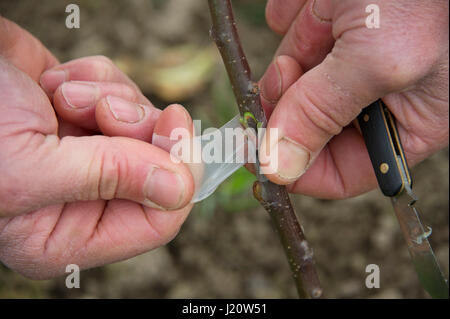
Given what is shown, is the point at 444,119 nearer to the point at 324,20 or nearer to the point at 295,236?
the point at 324,20

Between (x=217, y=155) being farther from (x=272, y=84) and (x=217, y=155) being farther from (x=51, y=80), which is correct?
(x=51, y=80)

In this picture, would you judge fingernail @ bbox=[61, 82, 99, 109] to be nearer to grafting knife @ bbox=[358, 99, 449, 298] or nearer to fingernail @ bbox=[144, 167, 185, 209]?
fingernail @ bbox=[144, 167, 185, 209]

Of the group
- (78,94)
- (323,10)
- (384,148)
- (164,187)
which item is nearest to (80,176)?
(164,187)

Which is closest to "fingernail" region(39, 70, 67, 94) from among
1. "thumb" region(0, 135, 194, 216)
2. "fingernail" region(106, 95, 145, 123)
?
"fingernail" region(106, 95, 145, 123)

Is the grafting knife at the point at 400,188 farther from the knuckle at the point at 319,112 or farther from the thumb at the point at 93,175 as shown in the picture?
the thumb at the point at 93,175

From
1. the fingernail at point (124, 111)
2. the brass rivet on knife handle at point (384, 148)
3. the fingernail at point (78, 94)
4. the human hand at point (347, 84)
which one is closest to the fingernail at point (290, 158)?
the human hand at point (347, 84)

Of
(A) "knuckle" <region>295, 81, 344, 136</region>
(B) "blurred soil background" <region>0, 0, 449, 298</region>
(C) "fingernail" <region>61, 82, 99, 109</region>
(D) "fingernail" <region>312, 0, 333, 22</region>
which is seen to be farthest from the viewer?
(B) "blurred soil background" <region>0, 0, 449, 298</region>
